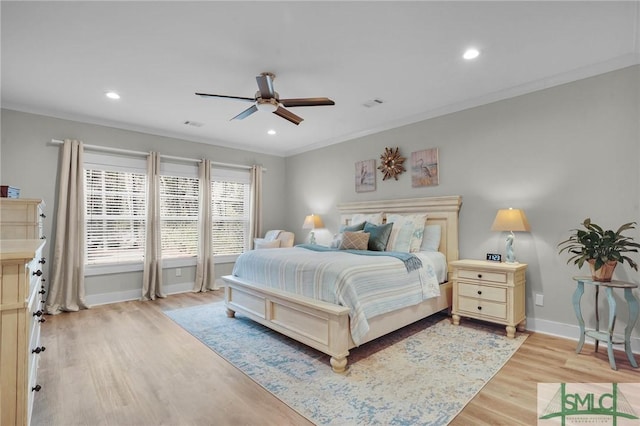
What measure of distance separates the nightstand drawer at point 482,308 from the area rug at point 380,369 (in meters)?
0.19

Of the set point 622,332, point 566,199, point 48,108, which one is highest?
point 48,108

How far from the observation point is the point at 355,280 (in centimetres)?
269

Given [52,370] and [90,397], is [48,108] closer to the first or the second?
[52,370]

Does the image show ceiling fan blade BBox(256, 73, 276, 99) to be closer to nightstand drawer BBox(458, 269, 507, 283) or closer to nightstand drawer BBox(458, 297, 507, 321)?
nightstand drawer BBox(458, 269, 507, 283)

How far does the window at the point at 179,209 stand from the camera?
17.0ft

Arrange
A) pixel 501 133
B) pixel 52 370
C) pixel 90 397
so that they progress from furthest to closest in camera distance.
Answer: pixel 501 133
pixel 52 370
pixel 90 397

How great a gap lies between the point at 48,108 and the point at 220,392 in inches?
170

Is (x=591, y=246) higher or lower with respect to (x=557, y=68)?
lower

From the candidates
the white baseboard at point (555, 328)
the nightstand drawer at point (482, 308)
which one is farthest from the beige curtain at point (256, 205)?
the white baseboard at point (555, 328)

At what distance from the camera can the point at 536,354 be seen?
2.77 m

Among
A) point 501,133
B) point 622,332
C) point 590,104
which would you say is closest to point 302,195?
point 501,133

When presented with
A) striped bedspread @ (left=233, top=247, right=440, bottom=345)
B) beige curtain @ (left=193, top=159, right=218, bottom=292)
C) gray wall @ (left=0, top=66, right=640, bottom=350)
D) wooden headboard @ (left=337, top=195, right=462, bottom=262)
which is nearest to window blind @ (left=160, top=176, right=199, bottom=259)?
beige curtain @ (left=193, top=159, right=218, bottom=292)

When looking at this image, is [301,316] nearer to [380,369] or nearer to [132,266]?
[380,369]

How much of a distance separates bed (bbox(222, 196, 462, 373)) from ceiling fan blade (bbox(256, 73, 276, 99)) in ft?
5.73
